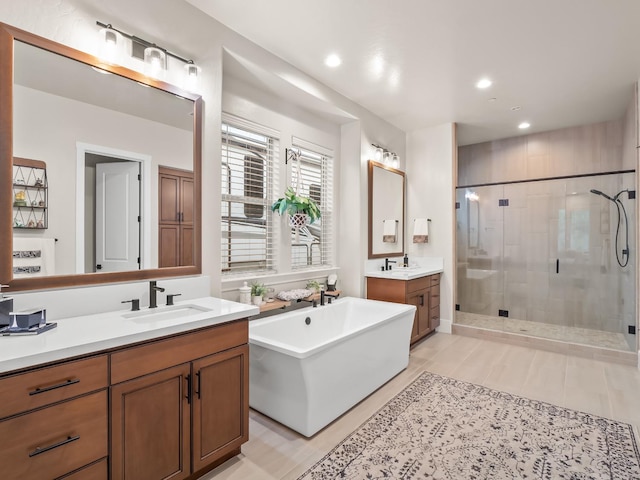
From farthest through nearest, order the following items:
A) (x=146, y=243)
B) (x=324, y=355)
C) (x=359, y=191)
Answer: (x=359, y=191), (x=324, y=355), (x=146, y=243)

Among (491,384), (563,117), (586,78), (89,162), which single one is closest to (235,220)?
(89,162)

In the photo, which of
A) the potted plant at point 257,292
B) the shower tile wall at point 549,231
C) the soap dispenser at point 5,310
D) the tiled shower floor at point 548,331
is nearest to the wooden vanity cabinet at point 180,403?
the soap dispenser at point 5,310

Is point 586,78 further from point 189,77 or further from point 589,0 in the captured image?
point 189,77

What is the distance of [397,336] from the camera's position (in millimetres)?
3121

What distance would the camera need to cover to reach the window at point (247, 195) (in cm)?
296

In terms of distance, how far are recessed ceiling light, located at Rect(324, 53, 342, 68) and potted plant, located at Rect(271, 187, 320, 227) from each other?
1186mm

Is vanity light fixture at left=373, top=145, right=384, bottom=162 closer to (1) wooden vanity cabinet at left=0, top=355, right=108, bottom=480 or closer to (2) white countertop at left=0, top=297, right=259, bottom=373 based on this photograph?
(2) white countertop at left=0, top=297, right=259, bottom=373

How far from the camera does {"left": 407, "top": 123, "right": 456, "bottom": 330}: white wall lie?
181 inches

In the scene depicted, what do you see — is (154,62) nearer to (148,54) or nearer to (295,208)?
(148,54)

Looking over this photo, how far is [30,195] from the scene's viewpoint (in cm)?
165

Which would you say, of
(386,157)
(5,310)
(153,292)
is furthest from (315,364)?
(386,157)

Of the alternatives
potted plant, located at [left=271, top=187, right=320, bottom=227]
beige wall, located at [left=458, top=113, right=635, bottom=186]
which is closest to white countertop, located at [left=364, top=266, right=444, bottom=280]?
potted plant, located at [left=271, top=187, right=320, bottom=227]

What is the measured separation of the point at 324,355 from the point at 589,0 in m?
2.89

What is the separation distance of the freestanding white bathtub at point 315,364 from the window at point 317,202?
2.44 ft
